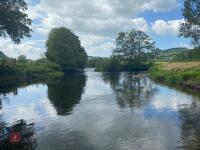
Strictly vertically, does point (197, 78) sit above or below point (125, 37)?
below

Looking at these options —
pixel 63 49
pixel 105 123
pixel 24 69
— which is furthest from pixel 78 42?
pixel 105 123

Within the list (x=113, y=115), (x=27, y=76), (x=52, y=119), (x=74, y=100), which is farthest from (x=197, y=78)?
(x=27, y=76)

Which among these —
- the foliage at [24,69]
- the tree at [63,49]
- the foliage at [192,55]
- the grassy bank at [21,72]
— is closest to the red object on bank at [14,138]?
the grassy bank at [21,72]

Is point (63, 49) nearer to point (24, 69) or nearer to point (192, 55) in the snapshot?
point (24, 69)

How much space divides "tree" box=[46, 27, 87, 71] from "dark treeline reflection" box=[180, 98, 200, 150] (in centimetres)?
10245

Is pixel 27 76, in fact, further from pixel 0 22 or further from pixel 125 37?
pixel 125 37

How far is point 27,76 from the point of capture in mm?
95000

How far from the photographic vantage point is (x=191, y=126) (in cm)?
2602

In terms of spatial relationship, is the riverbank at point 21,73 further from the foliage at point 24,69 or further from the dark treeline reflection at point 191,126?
the dark treeline reflection at point 191,126

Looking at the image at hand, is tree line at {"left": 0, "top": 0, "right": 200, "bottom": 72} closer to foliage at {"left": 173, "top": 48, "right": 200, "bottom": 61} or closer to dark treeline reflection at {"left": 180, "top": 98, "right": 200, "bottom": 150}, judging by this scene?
foliage at {"left": 173, "top": 48, "right": 200, "bottom": 61}

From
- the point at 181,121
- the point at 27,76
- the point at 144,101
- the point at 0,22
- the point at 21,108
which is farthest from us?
the point at 27,76

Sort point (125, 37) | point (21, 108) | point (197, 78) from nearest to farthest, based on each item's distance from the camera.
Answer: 1. point (21, 108)
2. point (197, 78)
3. point (125, 37)

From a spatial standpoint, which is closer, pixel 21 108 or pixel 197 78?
pixel 21 108

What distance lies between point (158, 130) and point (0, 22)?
171ft
